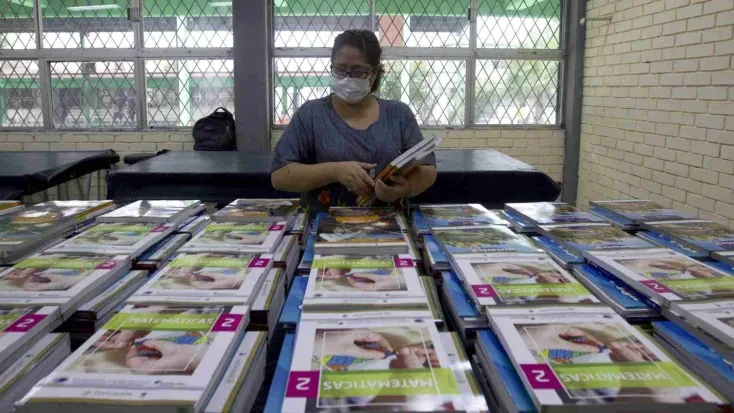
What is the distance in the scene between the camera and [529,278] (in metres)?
1.11

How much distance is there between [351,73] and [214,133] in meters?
3.37

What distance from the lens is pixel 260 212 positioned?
1685 mm

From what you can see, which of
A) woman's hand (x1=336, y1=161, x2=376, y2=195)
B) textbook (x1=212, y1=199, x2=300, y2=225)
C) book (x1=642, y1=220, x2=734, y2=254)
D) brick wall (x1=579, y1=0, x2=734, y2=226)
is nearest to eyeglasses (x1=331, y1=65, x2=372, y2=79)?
woman's hand (x1=336, y1=161, x2=376, y2=195)

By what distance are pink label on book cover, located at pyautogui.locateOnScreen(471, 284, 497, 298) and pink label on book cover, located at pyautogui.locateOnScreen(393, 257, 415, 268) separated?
184mm

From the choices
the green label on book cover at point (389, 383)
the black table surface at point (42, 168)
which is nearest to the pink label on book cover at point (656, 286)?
the green label on book cover at point (389, 383)

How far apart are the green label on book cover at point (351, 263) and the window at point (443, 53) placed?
422 centimetres

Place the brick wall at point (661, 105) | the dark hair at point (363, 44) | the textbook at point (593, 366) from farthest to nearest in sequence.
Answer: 1. the brick wall at point (661, 105)
2. the dark hair at point (363, 44)
3. the textbook at point (593, 366)

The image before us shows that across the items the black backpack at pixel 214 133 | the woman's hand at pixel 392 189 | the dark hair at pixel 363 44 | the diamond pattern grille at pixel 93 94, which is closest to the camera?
the woman's hand at pixel 392 189

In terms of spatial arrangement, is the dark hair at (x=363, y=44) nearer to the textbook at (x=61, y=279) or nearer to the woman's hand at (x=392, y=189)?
the woman's hand at (x=392, y=189)

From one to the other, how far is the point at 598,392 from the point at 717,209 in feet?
10.4

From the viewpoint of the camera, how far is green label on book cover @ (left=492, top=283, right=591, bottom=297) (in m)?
1.03

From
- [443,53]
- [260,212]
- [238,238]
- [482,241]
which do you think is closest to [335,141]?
[260,212]

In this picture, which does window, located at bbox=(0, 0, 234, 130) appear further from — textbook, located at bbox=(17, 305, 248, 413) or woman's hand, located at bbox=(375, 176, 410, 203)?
textbook, located at bbox=(17, 305, 248, 413)

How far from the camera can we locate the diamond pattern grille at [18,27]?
527cm
